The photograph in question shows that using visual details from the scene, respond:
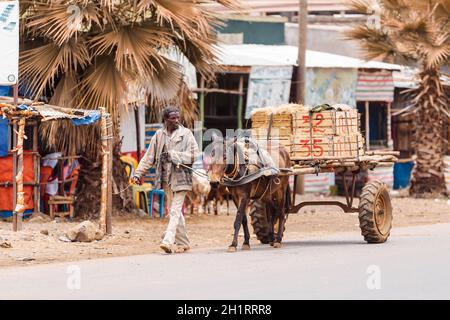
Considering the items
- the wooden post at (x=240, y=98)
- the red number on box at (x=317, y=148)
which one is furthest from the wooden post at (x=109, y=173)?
the wooden post at (x=240, y=98)

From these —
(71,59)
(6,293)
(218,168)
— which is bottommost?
(6,293)

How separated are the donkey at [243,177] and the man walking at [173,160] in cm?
38

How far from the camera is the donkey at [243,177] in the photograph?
15023 millimetres

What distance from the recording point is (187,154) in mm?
15117

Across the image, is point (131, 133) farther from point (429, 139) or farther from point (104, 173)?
point (429, 139)

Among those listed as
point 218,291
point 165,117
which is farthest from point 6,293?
point 165,117

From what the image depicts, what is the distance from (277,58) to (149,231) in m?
11.4

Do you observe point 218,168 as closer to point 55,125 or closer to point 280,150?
point 280,150

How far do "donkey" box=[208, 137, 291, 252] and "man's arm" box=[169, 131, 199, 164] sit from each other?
31 cm

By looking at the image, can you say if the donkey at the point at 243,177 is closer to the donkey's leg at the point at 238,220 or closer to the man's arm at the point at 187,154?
the donkey's leg at the point at 238,220

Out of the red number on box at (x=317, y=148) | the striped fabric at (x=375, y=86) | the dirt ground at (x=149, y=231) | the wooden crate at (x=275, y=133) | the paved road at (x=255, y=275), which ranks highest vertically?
the striped fabric at (x=375, y=86)

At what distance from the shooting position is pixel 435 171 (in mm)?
29375

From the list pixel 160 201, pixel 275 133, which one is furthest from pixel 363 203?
pixel 160 201

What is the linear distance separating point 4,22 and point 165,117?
3.16 meters
